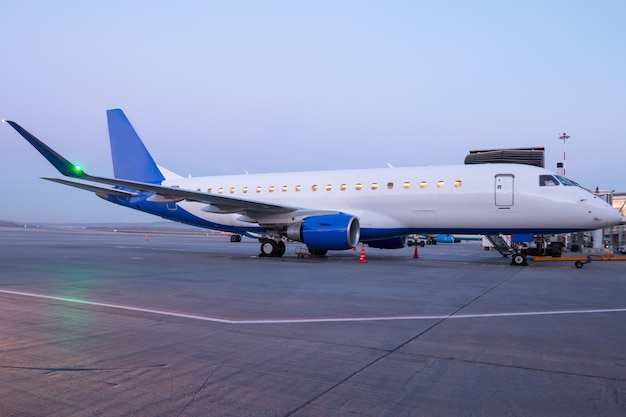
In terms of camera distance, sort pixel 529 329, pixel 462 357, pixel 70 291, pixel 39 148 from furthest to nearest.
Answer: pixel 39 148 → pixel 70 291 → pixel 529 329 → pixel 462 357

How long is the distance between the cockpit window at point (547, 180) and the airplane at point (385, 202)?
0.09 feet

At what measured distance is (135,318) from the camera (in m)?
6.02

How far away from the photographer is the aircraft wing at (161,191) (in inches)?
562

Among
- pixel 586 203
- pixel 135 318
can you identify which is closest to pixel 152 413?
pixel 135 318

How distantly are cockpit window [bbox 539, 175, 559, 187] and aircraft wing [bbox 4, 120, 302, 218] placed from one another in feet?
25.3

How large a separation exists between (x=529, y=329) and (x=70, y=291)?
286 inches

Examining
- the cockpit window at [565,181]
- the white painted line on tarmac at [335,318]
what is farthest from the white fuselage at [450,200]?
the white painted line on tarmac at [335,318]

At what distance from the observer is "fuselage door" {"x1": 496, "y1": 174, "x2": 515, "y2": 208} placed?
1510 cm

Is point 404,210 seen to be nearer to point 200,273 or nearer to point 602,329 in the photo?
point 200,273

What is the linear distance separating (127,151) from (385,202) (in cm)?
1258

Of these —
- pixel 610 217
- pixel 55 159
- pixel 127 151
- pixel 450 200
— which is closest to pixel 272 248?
pixel 450 200

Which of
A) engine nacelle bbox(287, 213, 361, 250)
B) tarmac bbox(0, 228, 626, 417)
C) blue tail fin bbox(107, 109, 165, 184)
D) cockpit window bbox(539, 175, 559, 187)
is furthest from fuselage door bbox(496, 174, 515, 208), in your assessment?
blue tail fin bbox(107, 109, 165, 184)

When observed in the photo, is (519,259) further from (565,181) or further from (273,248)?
(273,248)

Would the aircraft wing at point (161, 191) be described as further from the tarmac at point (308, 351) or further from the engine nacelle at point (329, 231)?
the tarmac at point (308, 351)
